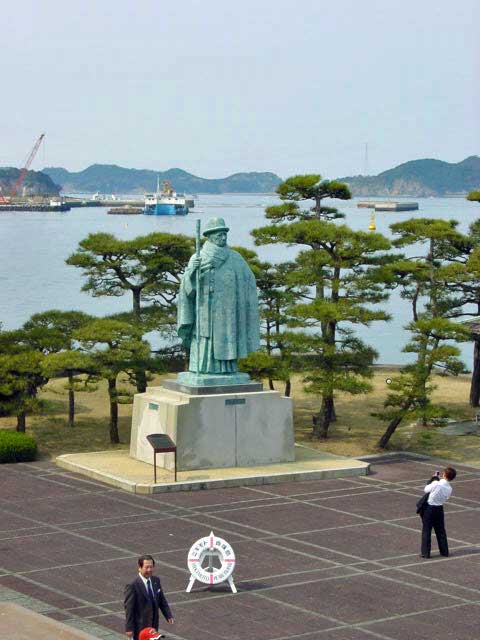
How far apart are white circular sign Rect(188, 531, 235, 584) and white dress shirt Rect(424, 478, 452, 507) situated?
3.02 metres

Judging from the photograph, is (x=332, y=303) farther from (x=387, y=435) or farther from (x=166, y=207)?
(x=166, y=207)

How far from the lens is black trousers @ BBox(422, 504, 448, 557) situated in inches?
679

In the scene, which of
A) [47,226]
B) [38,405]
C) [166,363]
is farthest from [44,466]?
[47,226]

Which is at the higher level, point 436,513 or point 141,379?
point 141,379

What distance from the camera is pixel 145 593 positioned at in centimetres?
1220

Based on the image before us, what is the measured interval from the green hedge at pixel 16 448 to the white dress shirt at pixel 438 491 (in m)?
9.14

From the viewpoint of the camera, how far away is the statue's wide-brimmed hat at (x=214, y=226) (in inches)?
902

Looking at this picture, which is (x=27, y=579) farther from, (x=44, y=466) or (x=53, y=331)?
(x=53, y=331)

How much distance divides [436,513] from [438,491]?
385 millimetres

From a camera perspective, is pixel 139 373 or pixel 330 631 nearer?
pixel 330 631

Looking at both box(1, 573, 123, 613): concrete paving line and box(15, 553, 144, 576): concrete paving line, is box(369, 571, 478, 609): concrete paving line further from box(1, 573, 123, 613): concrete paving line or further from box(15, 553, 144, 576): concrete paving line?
box(1, 573, 123, 613): concrete paving line

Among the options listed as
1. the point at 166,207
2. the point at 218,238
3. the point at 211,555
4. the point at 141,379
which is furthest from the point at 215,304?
the point at 166,207

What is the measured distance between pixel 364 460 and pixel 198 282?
491cm

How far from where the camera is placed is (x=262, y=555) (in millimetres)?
17375
